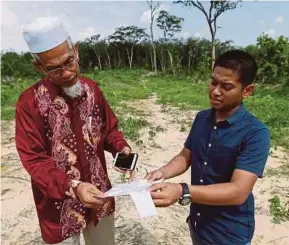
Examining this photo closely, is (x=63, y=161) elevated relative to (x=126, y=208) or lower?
elevated

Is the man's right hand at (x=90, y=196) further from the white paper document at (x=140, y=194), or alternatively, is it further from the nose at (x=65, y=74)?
the nose at (x=65, y=74)

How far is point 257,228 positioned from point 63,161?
2421mm

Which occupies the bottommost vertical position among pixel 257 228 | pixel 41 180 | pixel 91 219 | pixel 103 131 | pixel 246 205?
pixel 257 228

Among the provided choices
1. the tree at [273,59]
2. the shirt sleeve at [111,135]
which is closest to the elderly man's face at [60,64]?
the shirt sleeve at [111,135]

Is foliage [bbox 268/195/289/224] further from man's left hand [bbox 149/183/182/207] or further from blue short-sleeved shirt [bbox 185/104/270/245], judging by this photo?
man's left hand [bbox 149/183/182/207]

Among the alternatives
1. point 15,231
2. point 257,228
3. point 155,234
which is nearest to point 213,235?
point 155,234

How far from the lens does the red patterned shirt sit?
72.4 inches

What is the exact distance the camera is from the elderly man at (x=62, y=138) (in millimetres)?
1775

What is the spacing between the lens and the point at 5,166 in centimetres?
543

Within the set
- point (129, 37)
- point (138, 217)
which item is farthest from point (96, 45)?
point (138, 217)

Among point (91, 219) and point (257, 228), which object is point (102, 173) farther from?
point (257, 228)

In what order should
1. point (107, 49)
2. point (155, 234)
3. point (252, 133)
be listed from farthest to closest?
point (107, 49)
point (155, 234)
point (252, 133)

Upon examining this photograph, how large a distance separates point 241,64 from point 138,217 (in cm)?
253

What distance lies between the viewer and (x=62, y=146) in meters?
1.93
